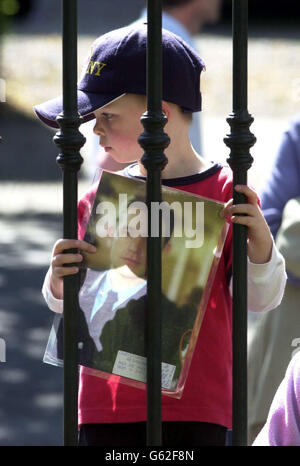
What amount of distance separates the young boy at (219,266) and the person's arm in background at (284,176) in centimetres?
94

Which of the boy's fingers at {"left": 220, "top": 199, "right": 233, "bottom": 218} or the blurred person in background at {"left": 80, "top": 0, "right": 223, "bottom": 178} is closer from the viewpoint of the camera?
the boy's fingers at {"left": 220, "top": 199, "right": 233, "bottom": 218}

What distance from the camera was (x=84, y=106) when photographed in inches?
88.9

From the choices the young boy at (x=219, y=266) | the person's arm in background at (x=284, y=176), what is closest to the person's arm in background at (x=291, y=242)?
the person's arm in background at (x=284, y=176)

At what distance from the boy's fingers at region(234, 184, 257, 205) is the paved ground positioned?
206 cm

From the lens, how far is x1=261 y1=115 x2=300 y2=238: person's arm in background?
134 inches

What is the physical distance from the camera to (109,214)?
2029 millimetres

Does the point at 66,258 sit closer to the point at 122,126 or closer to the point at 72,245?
the point at 72,245

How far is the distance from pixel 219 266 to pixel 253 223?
1.38ft

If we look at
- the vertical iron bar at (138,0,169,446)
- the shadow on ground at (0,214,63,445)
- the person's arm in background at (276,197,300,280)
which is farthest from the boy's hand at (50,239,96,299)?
the shadow on ground at (0,214,63,445)

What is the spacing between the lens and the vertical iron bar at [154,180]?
1786 mm

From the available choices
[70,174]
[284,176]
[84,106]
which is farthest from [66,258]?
[284,176]

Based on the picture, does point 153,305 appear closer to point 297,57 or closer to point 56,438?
point 56,438

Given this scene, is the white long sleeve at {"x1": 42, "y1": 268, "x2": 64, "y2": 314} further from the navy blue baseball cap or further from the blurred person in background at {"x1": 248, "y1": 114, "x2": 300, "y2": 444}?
the blurred person in background at {"x1": 248, "y1": 114, "x2": 300, "y2": 444}

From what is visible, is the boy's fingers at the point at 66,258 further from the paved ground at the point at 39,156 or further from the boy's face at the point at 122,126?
the paved ground at the point at 39,156
